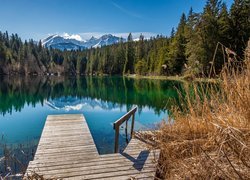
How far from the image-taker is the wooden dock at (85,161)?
10.2 feet

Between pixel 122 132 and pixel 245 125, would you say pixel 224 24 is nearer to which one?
pixel 122 132

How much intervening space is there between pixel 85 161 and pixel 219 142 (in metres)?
2.47

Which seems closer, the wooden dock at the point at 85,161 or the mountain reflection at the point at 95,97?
the wooden dock at the point at 85,161

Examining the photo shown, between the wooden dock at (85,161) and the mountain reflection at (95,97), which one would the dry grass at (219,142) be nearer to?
the wooden dock at (85,161)

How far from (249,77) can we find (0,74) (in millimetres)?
70004

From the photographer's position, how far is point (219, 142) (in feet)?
5.64

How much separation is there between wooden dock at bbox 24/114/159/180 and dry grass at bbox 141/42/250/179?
36cm

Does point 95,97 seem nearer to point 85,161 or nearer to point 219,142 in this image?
point 85,161

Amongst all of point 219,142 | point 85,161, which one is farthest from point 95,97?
point 219,142

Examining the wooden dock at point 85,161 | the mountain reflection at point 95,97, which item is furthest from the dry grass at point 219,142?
the mountain reflection at point 95,97

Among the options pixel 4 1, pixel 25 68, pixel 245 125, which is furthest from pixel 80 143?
pixel 25 68

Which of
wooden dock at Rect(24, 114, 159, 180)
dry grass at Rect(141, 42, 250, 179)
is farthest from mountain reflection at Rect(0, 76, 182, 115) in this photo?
dry grass at Rect(141, 42, 250, 179)

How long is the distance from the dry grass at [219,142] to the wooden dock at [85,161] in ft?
1.18

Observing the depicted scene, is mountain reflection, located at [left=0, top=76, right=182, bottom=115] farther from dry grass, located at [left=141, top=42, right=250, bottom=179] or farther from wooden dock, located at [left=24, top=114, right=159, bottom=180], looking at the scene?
dry grass, located at [left=141, top=42, right=250, bottom=179]
